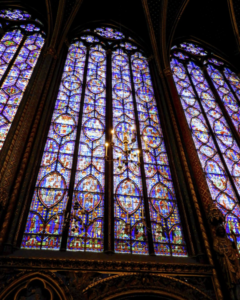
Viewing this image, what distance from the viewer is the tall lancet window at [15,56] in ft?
30.7

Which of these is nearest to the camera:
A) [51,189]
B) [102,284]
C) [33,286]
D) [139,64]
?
[33,286]

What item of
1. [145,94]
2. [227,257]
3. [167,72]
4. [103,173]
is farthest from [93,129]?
[227,257]

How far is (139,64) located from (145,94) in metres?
2.27

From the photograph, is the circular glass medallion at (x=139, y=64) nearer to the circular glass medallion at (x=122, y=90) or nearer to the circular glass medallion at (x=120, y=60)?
the circular glass medallion at (x=120, y=60)

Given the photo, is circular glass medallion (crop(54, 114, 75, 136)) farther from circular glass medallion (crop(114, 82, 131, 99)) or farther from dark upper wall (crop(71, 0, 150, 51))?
dark upper wall (crop(71, 0, 150, 51))

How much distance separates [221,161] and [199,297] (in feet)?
15.6

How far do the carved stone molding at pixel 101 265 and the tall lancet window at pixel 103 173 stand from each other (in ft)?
1.79

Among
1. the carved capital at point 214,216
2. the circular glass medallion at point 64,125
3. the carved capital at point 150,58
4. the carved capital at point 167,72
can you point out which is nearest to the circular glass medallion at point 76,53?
the carved capital at point 150,58

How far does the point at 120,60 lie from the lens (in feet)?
42.2

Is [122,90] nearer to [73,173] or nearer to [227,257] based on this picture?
[73,173]

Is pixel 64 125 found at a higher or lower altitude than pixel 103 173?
higher

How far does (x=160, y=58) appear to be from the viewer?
12.7 meters

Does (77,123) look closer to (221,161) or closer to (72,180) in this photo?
(72,180)

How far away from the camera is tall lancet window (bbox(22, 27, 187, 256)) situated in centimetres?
712
